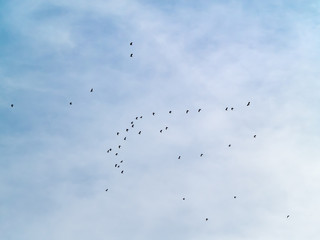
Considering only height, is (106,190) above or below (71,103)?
below

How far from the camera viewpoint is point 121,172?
8044cm

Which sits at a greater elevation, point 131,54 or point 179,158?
point 131,54

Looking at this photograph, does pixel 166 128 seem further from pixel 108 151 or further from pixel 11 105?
pixel 11 105

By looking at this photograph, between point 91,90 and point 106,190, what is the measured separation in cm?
2004

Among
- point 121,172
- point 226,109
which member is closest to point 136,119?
point 121,172

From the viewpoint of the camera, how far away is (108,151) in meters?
80.6

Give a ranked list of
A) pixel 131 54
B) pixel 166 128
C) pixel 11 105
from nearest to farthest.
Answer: pixel 131 54, pixel 11 105, pixel 166 128

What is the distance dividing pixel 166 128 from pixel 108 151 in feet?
39.0

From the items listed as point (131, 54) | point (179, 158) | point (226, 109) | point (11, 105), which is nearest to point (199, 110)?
point (226, 109)

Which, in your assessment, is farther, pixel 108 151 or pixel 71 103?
pixel 108 151

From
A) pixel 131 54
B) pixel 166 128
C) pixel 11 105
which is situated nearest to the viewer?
pixel 131 54

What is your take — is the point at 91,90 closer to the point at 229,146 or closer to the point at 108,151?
the point at 108,151

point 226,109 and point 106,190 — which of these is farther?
point 106,190

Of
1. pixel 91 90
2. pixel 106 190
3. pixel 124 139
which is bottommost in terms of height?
pixel 106 190
